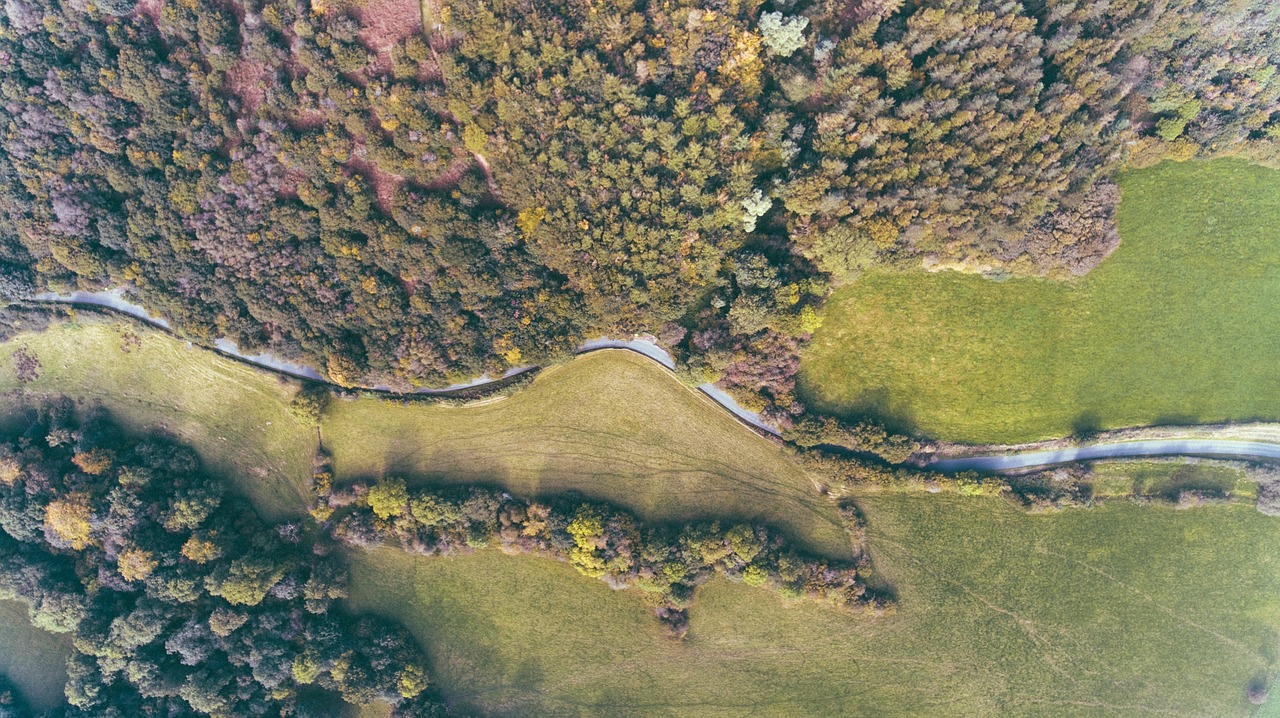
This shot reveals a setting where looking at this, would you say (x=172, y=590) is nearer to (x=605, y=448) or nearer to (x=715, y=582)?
(x=605, y=448)

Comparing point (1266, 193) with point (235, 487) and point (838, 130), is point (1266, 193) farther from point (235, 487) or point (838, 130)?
point (235, 487)

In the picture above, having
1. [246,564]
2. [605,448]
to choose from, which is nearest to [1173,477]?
[605,448]

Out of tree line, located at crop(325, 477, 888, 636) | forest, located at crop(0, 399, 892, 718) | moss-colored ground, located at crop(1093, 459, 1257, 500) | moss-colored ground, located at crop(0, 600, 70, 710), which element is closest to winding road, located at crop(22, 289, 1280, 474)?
moss-colored ground, located at crop(1093, 459, 1257, 500)

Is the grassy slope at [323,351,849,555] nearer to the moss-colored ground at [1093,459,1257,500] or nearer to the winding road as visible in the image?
the winding road

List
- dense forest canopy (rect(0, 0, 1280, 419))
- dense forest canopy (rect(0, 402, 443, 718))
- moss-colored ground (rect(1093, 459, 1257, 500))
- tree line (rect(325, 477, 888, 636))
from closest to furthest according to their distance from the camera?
dense forest canopy (rect(0, 0, 1280, 419))
tree line (rect(325, 477, 888, 636))
moss-colored ground (rect(1093, 459, 1257, 500))
dense forest canopy (rect(0, 402, 443, 718))

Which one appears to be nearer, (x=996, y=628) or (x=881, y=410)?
(x=881, y=410)

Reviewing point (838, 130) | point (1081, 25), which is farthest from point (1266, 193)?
point (838, 130)

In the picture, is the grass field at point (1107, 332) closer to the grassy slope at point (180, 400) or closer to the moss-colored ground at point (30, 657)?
the grassy slope at point (180, 400)
